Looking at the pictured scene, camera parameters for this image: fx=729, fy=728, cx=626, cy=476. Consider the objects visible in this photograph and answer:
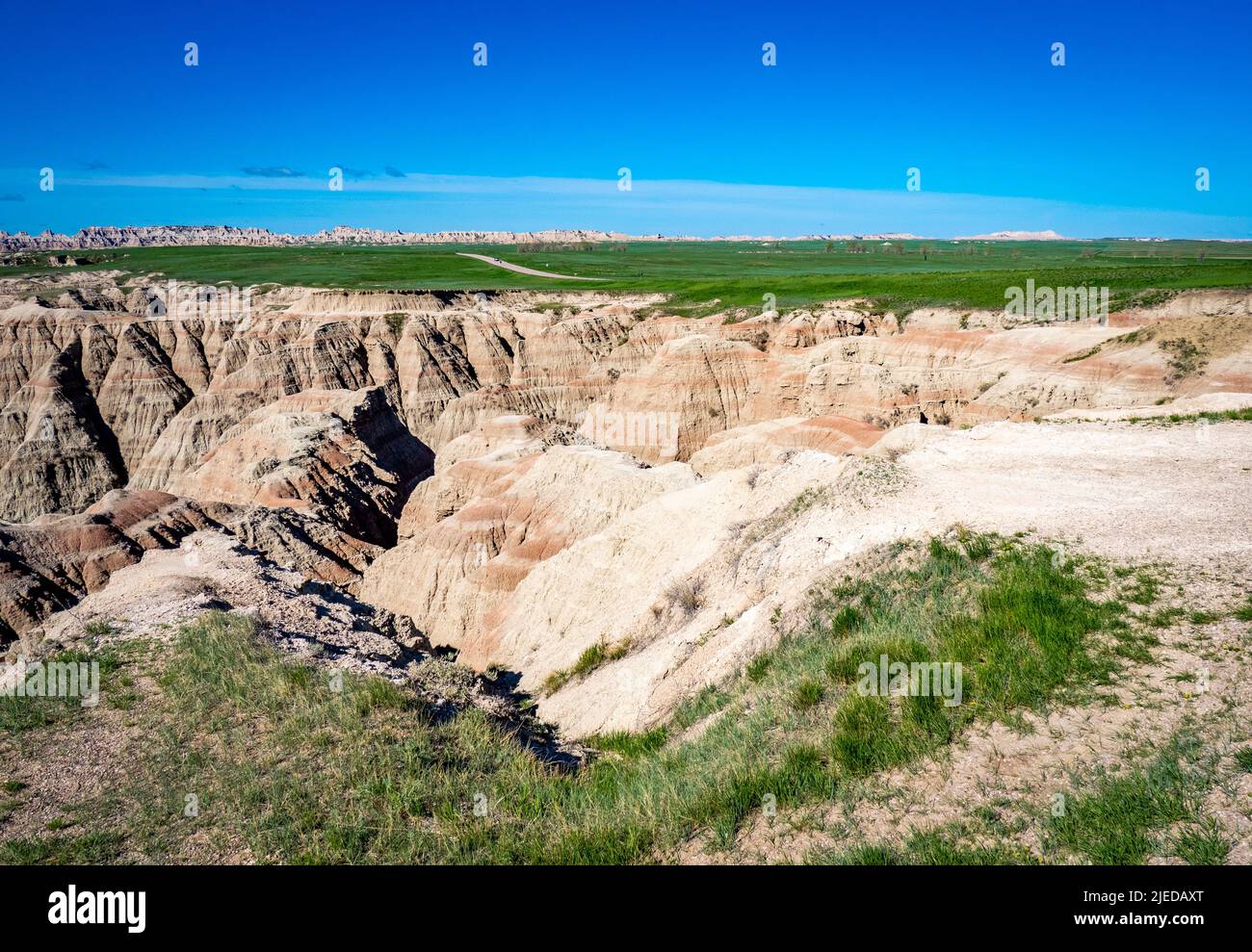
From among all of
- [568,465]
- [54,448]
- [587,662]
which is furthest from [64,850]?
[54,448]

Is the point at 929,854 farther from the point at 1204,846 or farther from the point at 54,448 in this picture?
the point at 54,448

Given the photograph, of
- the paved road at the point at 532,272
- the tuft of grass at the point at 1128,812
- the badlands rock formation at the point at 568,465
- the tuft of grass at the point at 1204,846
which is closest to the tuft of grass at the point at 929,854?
the tuft of grass at the point at 1128,812

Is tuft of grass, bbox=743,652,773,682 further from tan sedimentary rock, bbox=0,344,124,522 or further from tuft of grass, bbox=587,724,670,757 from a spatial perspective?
tan sedimentary rock, bbox=0,344,124,522

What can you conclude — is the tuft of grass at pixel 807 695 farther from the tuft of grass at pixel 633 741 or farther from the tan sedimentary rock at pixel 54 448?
the tan sedimentary rock at pixel 54 448

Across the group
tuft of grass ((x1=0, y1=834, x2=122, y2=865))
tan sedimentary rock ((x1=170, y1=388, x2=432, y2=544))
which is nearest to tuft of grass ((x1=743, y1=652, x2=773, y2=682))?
tuft of grass ((x1=0, y1=834, x2=122, y2=865))

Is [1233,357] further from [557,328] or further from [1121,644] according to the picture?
[557,328]
